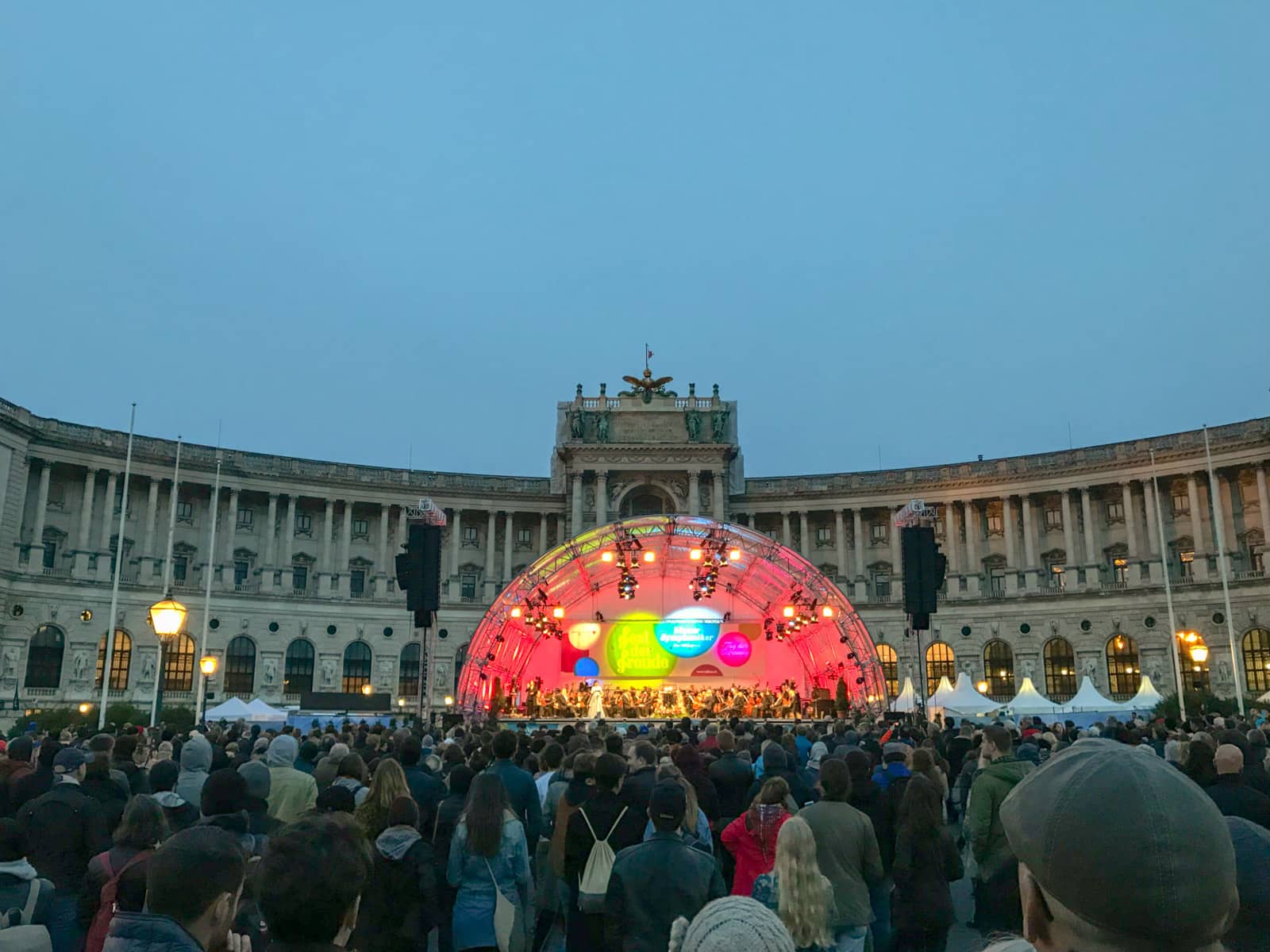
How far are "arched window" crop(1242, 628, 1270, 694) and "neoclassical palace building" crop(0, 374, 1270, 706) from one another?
0.18m

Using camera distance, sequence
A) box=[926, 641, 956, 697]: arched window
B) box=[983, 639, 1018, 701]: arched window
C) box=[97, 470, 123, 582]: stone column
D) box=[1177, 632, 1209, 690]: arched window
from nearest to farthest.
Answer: box=[1177, 632, 1209, 690]: arched window, box=[97, 470, 123, 582]: stone column, box=[983, 639, 1018, 701]: arched window, box=[926, 641, 956, 697]: arched window

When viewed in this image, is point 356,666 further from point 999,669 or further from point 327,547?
point 999,669

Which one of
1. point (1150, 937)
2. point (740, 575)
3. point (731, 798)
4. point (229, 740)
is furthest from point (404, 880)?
point (740, 575)

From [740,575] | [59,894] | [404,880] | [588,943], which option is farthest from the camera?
[740,575]

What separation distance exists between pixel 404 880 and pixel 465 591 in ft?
A: 210

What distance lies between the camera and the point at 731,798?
11.2 meters

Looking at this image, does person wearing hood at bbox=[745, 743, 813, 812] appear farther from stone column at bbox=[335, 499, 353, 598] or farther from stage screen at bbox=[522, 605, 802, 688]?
stone column at bbox=[335, 499, 353, 598]

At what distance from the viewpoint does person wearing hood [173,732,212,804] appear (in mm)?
10727

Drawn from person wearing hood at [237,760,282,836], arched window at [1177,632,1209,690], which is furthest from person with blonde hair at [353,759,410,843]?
arched window at [1177,632,1209,690]

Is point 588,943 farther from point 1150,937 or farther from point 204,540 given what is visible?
point 204,540

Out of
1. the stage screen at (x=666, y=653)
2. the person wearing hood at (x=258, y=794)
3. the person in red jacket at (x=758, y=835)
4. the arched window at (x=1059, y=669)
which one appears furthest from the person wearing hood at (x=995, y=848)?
the arched window at (x=1059, y=669)

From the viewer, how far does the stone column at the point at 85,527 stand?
58375 millimetres

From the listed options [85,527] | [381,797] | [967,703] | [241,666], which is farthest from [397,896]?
[241,666]

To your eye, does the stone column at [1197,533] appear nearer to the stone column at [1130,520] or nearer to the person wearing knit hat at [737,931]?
the stone column at [1130,520]
